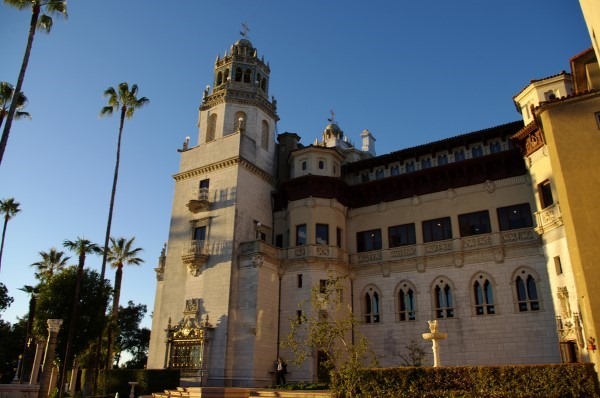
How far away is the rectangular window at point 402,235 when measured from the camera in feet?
106

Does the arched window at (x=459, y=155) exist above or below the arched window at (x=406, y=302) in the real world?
above

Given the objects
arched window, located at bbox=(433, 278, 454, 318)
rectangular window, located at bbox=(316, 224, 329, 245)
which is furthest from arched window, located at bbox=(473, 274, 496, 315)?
rectangular window, located at bbox=(316, 224, 329, 245)

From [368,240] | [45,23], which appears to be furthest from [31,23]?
[368,240]

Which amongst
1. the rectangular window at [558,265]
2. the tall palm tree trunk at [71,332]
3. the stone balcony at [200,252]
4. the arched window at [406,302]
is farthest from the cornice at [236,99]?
the rectangular window at [558,265]

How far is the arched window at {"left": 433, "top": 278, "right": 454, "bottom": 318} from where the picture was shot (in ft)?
96.2

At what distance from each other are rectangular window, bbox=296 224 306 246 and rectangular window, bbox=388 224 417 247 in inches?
234

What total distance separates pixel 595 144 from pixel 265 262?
19705mm

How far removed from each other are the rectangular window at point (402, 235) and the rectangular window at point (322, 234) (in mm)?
4352

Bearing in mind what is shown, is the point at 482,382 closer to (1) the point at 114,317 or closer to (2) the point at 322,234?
(2) the point at 322,234

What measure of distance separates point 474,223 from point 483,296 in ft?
15.4

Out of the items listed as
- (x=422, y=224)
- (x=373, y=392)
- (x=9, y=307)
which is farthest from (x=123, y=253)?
(x=373, y=392)

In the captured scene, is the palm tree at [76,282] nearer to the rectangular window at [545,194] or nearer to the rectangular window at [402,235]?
the rectangular window at [402,235]

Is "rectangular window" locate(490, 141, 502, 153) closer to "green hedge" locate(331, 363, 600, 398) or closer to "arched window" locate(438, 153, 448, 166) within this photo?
"arched window" locate(438, 153, 448, 166)

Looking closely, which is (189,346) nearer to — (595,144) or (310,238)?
(310,238)
